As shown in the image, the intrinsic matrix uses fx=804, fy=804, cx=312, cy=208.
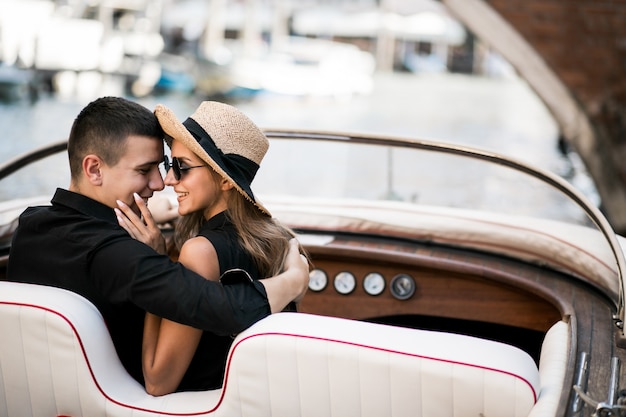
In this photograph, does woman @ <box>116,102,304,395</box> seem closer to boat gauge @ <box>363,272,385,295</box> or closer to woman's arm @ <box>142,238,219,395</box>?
woman's arm @ <box>142,238,219,395</box>

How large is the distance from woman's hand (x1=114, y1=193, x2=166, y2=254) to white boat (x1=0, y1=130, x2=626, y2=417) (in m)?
0.21

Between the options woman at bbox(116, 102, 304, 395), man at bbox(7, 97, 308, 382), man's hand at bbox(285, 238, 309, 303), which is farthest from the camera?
man's hand at bbox(285, 238, 309, 303)

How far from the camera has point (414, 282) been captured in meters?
2.86

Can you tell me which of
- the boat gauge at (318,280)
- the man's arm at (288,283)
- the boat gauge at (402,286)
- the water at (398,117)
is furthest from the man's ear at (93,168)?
the water at (398,117)

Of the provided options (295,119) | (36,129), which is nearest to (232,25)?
(295,119)

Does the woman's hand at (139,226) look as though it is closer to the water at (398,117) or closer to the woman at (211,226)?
the woman at (211,226)

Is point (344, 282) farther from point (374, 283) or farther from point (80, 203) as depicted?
point (80, 203)

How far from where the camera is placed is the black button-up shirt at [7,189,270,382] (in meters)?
1.70

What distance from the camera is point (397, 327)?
1.72 m

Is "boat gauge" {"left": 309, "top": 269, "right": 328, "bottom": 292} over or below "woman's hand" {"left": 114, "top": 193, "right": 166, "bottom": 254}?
below

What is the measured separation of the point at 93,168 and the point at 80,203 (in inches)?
3.8

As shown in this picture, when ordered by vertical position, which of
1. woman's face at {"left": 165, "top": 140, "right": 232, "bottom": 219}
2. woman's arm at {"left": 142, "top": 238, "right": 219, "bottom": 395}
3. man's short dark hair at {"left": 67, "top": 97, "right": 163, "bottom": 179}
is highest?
man's short dark hair at {"left": 67, "top": 97, "right": 163, "bottom": 179}

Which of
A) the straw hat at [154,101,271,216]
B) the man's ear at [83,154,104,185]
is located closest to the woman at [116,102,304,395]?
the straw hat at [154,101,271,216]

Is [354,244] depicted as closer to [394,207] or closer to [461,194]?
[394,207]
